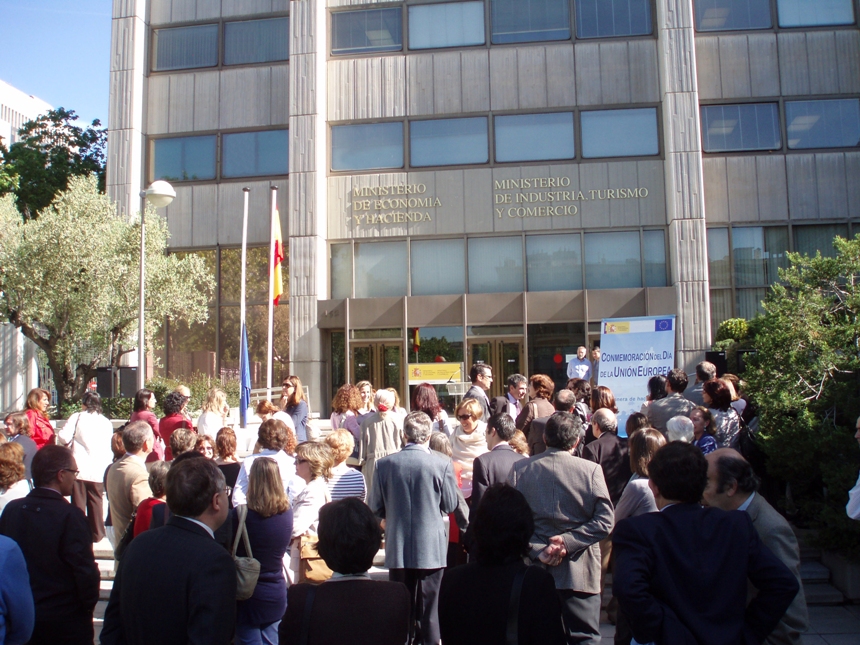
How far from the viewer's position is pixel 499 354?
1955 cm

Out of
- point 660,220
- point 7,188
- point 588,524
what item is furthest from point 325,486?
point 7,188

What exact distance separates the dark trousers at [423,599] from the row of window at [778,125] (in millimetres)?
17266

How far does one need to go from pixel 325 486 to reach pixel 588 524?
198 cm

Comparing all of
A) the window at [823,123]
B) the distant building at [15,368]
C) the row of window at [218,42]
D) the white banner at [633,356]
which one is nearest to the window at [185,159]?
the row of window at [218,42]

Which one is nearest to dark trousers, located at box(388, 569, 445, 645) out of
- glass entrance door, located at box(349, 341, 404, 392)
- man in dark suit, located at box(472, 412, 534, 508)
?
man in dark suit, located at box(472, 412, 534, 508)

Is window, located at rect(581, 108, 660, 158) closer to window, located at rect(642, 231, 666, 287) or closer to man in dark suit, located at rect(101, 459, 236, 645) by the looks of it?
window, located at rect(642, 231, 666, 287)

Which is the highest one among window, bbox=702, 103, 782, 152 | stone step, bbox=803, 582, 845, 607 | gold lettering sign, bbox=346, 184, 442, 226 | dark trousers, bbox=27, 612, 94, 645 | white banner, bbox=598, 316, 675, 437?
window, bbox=702, 103, 782, 152

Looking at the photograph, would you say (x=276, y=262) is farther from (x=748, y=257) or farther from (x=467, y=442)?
(x=467, y=442)

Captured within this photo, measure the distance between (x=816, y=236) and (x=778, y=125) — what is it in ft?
10.3

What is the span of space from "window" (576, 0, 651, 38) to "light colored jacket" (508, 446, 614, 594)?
706 inches

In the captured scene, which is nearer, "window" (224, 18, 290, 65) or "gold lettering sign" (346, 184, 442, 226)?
"gold lettering sign" (346, 184, 442, 226)

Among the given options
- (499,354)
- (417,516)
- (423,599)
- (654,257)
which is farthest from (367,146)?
(423,599)

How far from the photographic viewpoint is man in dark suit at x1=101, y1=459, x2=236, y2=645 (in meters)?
3.02

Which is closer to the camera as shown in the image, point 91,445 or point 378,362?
point 91,445
